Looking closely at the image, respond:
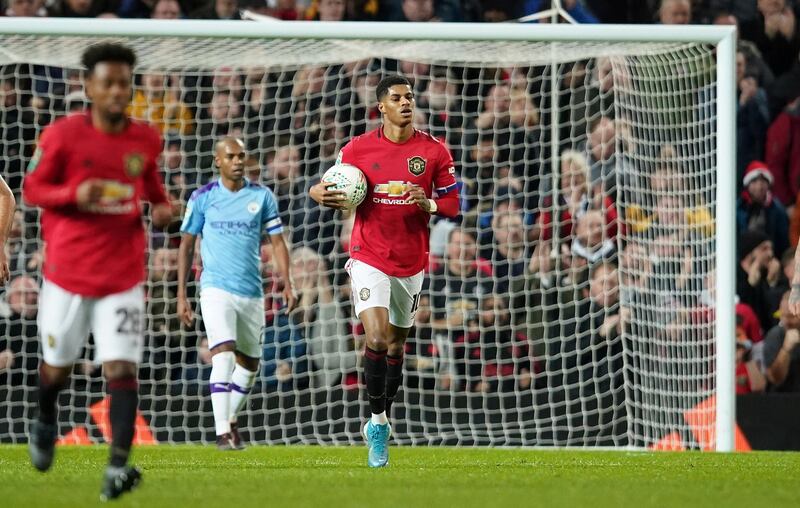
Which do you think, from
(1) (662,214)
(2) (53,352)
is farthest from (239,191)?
(2) (53,352)

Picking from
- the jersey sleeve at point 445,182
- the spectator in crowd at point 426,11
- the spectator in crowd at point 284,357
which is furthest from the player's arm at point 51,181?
the spectator in crowd at point 426,11

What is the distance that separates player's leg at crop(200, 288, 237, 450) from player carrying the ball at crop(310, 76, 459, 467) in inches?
72.0

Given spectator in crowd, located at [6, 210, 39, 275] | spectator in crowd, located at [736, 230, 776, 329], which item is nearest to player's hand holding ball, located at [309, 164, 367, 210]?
spectator in crowd, located at [6, 210, 39, 275]

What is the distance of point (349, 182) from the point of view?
8.03 meters

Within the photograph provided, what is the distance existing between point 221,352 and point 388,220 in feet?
7.50

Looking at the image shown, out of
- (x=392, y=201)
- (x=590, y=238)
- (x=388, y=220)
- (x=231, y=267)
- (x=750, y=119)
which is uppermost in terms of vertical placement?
(x=750, y=119)

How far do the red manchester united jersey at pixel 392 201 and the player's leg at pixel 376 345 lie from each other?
0.35 feet

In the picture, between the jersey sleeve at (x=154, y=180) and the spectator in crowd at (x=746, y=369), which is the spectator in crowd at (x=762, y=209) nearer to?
the spectator in crowd at (x=746, y=369)

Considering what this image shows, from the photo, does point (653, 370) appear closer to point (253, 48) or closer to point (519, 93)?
point (519, 93)

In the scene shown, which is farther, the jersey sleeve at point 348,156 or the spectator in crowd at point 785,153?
the spectator in crowd at point 785,153

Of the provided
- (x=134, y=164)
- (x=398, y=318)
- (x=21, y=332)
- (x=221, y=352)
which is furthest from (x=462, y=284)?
(x=134, y=164)

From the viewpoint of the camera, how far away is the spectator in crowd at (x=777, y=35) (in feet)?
44.4

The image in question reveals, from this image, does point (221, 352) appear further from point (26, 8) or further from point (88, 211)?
point (26, 8)

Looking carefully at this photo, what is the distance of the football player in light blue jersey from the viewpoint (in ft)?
32.8
